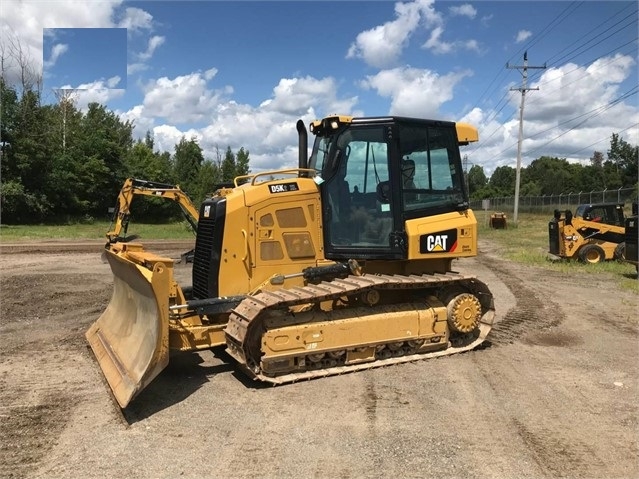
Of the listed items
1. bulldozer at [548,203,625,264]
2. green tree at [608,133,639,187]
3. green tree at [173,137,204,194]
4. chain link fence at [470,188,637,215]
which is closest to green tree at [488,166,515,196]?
green tree at [608,133,639,187]

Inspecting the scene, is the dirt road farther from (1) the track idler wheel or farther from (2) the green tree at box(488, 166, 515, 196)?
(2) the green tree at box(488, 166, 515, 196)

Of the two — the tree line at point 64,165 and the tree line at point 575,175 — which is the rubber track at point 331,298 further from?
the tree line at point 575,175

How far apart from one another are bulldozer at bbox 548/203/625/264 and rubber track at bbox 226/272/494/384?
42.1 ft

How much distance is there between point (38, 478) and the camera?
3.82 meters

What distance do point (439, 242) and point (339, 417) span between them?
2.80 m

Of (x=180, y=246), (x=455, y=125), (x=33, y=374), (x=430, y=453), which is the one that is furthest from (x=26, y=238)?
(x=430, y=453)

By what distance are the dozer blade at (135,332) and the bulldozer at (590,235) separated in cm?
1576

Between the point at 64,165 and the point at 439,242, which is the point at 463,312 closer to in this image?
the point at 439,242

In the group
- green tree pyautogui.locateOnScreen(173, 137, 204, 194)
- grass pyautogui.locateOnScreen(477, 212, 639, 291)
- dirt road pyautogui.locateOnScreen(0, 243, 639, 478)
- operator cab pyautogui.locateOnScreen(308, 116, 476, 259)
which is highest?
green tree pyautogui.locateOnScreen(173, 137, 204, 194)

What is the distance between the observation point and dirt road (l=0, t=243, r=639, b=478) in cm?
405

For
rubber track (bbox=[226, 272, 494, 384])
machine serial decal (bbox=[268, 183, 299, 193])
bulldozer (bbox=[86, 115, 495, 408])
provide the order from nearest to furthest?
rubber track (bbox=[226, 272, 494, 384])
bulldozer (bbox=[86, 115, 495, 408])
machine serial decal (bbox=[268, 183, 299, 193])

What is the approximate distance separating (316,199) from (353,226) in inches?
21.9

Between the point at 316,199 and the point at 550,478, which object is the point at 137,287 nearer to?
the point at 316,199

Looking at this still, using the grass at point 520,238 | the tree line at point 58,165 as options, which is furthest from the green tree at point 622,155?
the tree line at point 58,165
